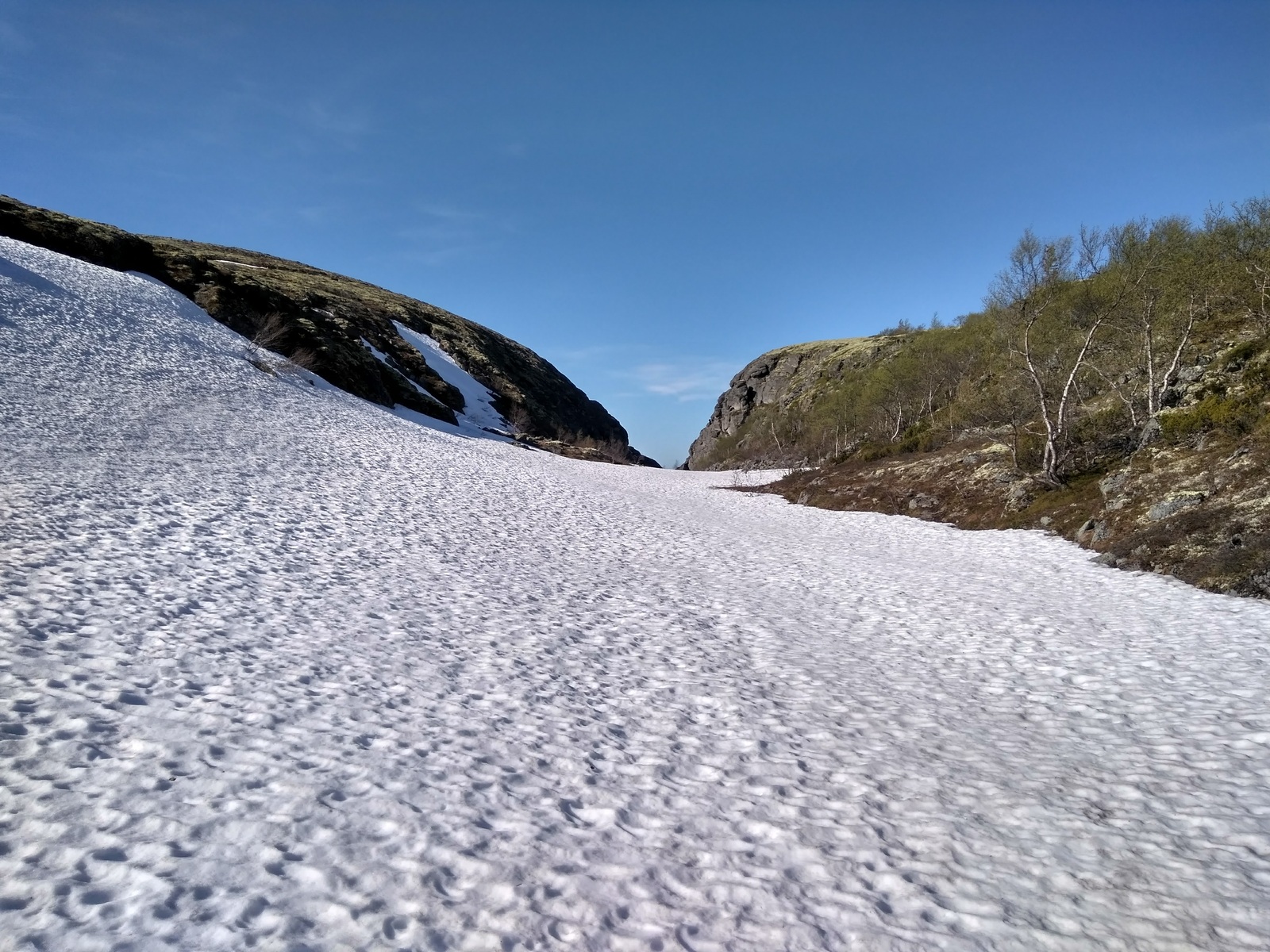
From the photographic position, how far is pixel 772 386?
140875 millimetres

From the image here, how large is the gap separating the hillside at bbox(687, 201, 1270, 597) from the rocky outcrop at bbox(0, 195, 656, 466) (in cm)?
2942

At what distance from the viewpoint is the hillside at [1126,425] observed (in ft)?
45.8

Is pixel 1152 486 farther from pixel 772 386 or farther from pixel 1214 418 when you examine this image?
pixel 772 386

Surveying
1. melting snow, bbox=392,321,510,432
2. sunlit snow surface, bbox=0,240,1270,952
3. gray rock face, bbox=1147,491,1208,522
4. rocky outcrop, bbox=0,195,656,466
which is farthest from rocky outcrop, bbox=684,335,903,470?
sunlit snow surface, bbox=0,240,1270,952

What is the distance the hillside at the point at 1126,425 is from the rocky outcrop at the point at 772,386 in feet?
174

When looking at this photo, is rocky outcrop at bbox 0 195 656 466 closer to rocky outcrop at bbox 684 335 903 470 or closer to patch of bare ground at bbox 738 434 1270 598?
rocky outcrop at bbox 684 335 903 470

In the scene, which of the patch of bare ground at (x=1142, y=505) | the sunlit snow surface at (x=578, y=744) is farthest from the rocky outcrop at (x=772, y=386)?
the sunlit snow surface at (x=578, y=744)

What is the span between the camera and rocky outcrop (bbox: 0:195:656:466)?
3787 centimetres

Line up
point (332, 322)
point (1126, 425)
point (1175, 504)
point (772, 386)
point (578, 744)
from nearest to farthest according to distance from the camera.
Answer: point (578, 744), point (1175, 504), point (1126, 425), point (332, 322), point (772, 386)

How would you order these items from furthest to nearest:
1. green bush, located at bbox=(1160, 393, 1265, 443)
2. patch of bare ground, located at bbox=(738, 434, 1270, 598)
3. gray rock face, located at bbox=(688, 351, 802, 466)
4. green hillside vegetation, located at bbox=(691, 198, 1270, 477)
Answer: gray rock face, located at bbox=(688, 351, 802, 466) < green hillside vegetation, located at bbox=(691, 198, 1270, 477) < green bush, located at bbox=(1160, 393, 1265, 443) < patch of bare ground, located at bbox=(738, 434, 1270, 598)

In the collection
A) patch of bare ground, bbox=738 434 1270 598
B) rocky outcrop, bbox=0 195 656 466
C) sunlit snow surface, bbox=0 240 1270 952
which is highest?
rocky outcrop, bbox=0 195 656 466

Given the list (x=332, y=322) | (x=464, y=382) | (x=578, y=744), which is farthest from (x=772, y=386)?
(x=578, y=744)

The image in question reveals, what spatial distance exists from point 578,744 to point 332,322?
5498 centimetres

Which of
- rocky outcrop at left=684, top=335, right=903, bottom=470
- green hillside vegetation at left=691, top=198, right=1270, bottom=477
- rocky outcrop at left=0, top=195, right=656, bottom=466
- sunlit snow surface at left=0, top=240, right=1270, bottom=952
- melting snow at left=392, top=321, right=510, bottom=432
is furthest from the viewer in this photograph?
rocky outcrop at left=684, top=335, right=903, bottom=470
